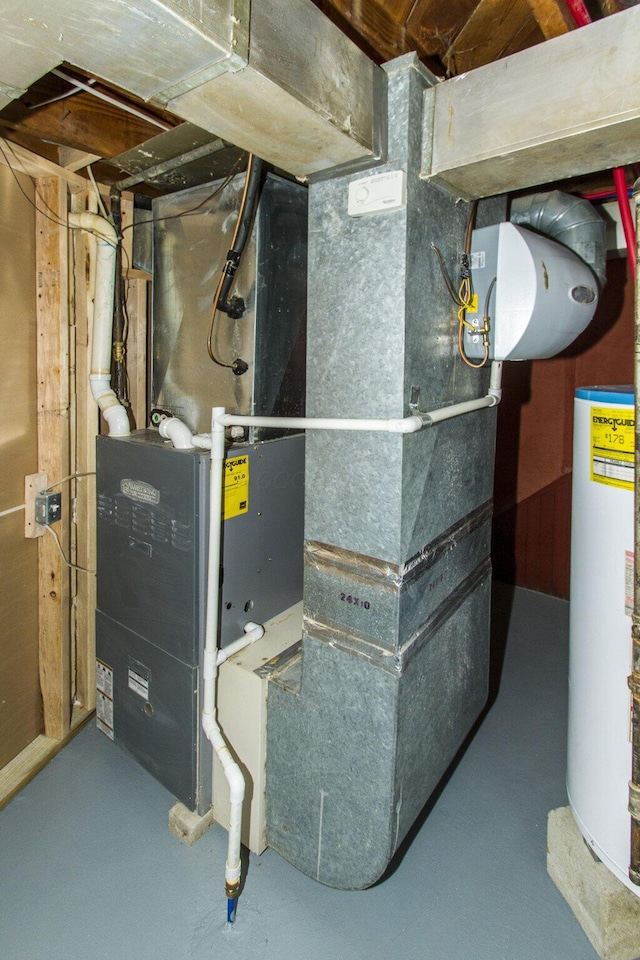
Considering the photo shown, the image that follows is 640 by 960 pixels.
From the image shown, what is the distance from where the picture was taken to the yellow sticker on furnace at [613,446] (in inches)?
52.1

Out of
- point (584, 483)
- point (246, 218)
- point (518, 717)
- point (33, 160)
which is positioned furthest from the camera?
point (518, 717)

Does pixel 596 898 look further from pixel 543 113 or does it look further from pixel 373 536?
pixel 543 113

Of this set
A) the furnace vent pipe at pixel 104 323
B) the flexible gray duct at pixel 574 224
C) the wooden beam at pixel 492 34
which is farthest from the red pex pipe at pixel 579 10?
the furnace vent pipe at pixel 104 323

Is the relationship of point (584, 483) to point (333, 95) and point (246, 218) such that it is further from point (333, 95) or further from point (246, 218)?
point (246, 218)

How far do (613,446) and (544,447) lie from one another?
2182mm

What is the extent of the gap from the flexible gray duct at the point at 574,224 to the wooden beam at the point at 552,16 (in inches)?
18.1

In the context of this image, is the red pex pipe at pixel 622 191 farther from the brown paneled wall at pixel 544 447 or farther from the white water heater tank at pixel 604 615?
the brown paneled wall at pixel 544 447

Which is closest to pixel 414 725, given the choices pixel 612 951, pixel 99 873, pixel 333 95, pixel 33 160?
pixel 612 951

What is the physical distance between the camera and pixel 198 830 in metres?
1.69

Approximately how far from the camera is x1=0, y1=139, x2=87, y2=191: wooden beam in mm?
1681

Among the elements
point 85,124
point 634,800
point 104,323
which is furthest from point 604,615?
point 85,124

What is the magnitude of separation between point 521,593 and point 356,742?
97.0 inches

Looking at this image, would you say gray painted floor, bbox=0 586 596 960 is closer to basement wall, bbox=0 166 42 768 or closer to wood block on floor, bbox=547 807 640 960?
wood block on floor, bbox=547 807 640 960

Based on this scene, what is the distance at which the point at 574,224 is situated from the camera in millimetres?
1685
